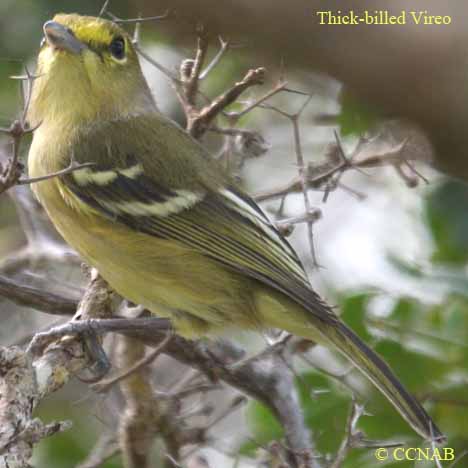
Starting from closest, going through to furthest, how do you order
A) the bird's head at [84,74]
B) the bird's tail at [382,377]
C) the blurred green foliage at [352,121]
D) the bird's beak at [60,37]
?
the bird's tail at [382,377] < the bird's beak at [60,37] < the bird's head at [84,74] < the blurred green foliage at [352,121]

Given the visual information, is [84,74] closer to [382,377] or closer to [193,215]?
[193,215]

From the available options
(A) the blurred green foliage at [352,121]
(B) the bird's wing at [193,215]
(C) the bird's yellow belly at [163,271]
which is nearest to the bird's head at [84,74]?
(B) the bird's wing at [193,215]

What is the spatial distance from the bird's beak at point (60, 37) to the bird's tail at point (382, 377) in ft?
4.78

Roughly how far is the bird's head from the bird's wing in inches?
8.8

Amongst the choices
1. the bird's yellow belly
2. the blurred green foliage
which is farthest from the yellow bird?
the blurred green foliage

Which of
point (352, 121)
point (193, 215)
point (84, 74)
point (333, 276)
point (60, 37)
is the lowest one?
point (333, 276)

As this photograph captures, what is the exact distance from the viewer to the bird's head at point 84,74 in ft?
10.6

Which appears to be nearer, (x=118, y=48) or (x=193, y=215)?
(x=193, y=215)

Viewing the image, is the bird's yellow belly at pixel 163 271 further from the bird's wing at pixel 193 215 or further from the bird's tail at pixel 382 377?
the bird's tail at pixel 382 377

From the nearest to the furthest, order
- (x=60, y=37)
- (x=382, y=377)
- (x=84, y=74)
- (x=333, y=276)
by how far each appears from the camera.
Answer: (x=382, y=377)
(x=60, y=37)
(x=84, y=74)
(x=333, y=276)

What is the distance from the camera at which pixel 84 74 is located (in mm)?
3387

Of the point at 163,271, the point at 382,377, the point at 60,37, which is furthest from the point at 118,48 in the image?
the point at 382,377

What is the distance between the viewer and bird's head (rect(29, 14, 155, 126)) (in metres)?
3.24

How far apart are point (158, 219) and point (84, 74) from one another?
704 mm
